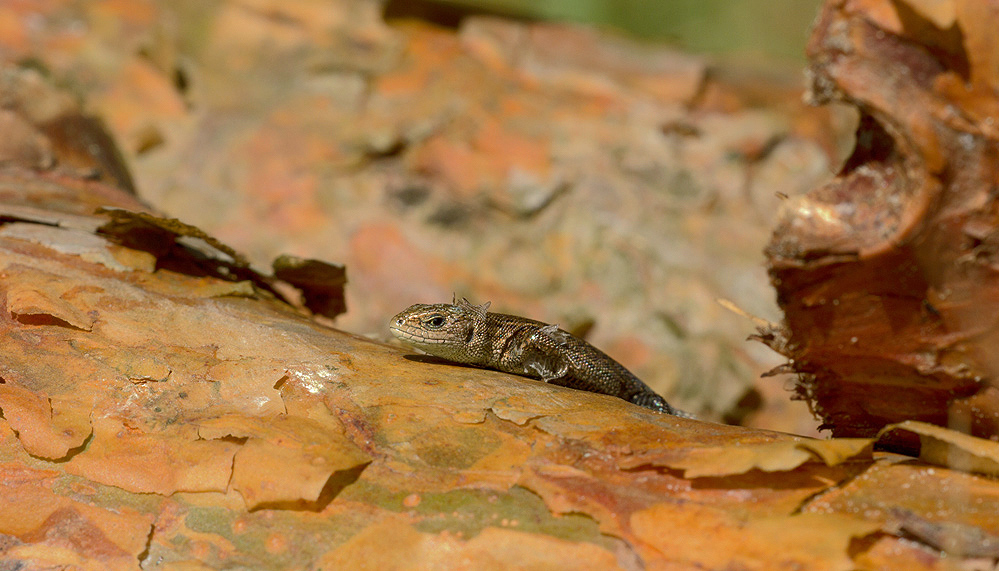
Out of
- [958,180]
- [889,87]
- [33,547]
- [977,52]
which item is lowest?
[33,547]

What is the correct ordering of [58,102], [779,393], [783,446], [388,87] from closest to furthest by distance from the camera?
1. [783,446]
2. [58,102]
3. [779,393]
4. [388,87]

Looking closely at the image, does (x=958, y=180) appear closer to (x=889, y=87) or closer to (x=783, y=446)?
(x=889, y=87)

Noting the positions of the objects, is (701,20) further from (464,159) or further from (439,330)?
(439,330)

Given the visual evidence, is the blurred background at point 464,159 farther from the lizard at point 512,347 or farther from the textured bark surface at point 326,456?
the lizard at point 512,347

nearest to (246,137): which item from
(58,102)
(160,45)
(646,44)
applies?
(160,45)

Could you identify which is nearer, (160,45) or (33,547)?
(33,547)

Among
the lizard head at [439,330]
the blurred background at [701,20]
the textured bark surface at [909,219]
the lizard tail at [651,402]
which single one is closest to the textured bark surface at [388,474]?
the textured bark surface at [909,219]

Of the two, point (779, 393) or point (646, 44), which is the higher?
point (646, 44)
